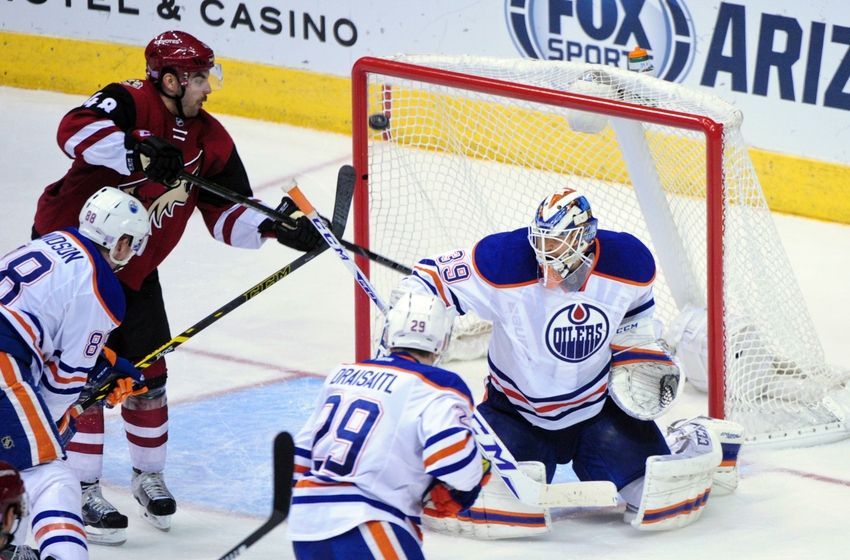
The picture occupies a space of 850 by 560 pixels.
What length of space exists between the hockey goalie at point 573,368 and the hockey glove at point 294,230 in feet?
1.62

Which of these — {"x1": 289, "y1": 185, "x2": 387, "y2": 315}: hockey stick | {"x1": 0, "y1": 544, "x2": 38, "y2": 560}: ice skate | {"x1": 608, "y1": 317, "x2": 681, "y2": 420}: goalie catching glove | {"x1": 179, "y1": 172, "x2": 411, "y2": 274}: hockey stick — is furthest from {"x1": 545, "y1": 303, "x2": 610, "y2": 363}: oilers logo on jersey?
{"x1": 0, "y1": 544, "x2": 38, "y2": 560}: ice skate

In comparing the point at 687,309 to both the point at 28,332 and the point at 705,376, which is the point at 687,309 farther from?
the point at 28,332

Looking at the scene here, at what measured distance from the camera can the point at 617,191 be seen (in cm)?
559

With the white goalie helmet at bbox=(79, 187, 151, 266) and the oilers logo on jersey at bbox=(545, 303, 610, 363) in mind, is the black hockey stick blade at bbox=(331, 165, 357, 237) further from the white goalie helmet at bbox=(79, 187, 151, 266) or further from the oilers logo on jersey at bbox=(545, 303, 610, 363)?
the white goalie helmet at bbox=(79, 187, 151, 266)

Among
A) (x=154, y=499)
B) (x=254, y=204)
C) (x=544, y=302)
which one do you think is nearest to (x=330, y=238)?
(x=254, y=204)

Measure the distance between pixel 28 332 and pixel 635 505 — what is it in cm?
159

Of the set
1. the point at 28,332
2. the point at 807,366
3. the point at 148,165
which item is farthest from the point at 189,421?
the point at 807,366

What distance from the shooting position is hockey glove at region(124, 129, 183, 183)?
13.7ft

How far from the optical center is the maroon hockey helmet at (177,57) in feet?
14.2

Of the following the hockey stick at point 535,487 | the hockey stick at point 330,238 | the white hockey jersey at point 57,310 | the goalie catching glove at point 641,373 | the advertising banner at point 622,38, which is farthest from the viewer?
the advertising banner at point 622,38

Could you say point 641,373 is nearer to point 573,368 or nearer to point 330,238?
point 573,368

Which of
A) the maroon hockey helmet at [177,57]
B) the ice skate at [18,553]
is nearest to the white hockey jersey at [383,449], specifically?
the ice skate at [18,553]

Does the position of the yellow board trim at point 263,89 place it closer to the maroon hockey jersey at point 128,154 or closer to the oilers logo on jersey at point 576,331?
the oilers logo on jersey at point 576,331

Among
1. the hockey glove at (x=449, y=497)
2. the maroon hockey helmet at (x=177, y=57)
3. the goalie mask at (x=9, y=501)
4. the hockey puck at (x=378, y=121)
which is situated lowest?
the hockey glove at (x=449, y=497)
